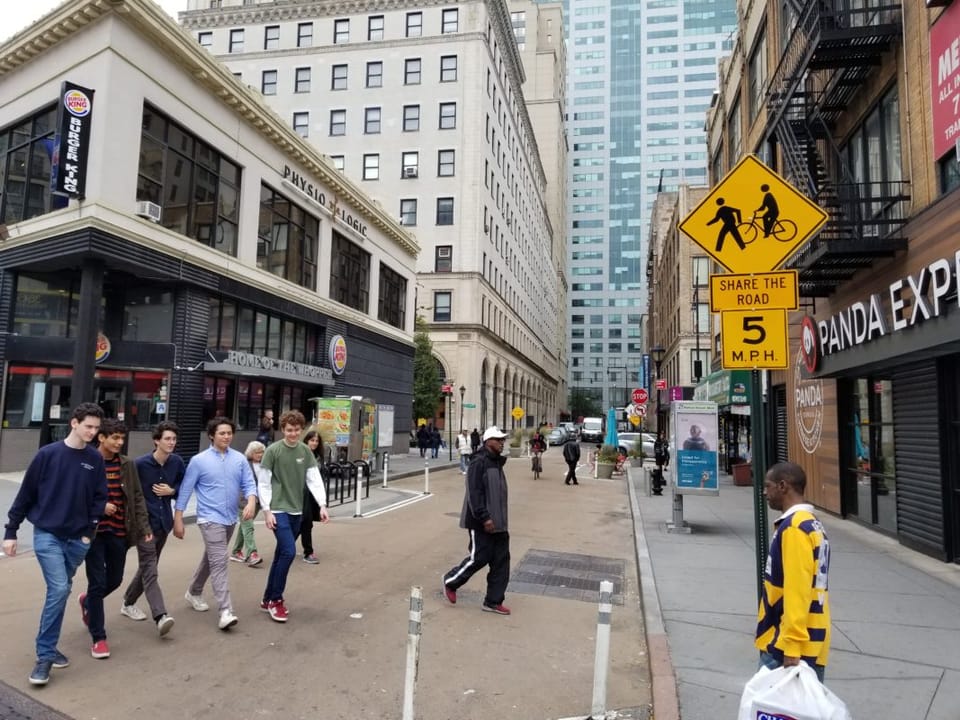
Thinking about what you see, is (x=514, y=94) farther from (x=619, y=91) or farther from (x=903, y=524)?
(x=619, y=91)

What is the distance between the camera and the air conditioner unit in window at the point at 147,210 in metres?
16.8

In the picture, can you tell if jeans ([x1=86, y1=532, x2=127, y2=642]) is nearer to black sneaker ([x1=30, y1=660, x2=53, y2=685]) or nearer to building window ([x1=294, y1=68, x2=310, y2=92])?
black sneaker ([x1=30, y1=660, x2=53, y2=685])

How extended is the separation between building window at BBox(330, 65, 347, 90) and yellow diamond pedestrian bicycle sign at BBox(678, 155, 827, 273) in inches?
1954

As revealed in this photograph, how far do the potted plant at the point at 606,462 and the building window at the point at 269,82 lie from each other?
3917 cm

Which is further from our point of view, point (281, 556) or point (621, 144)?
point (621, 144)

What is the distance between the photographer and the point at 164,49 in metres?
17.6

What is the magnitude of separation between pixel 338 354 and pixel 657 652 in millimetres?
23003

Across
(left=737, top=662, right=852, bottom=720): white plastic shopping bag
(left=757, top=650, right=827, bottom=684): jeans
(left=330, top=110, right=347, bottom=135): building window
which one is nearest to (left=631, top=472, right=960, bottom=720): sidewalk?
(left=757, top=650, right=827, bottom=684): jeans

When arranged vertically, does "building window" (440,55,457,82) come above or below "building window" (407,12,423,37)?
below

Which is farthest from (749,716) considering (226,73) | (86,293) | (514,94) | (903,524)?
(514,94)

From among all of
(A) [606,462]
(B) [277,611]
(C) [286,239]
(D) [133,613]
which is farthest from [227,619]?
(A) [606,462]

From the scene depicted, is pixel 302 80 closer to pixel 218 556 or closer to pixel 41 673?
pixel 218 556

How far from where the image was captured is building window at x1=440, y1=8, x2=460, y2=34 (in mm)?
47500

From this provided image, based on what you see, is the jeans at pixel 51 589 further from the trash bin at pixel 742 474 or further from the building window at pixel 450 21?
the building window at pixel 450 21
